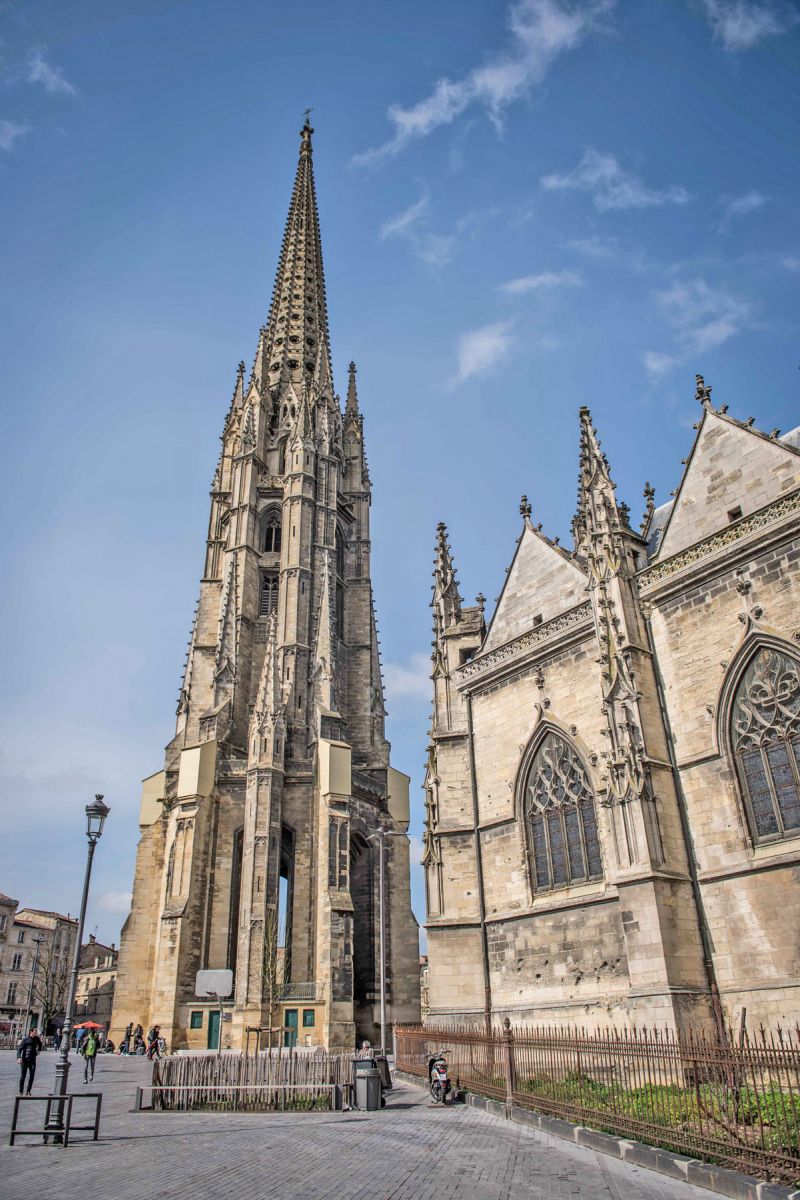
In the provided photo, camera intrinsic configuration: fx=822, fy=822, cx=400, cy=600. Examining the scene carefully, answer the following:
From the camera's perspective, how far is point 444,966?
63.3ft

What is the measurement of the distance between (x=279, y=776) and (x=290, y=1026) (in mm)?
8681

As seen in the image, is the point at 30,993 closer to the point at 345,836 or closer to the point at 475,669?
the point at 345,836

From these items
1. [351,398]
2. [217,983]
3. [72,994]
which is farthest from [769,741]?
[351,398]

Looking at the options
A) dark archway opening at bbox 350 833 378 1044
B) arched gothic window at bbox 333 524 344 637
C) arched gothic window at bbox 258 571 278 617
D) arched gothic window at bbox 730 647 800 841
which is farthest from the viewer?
arched gothic window at bbox 333 524 344 637

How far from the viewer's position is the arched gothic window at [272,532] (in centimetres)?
4336

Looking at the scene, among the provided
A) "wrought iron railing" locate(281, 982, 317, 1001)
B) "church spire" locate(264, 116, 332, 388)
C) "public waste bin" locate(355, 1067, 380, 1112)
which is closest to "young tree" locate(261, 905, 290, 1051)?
"wrought iron railing" locate(281, 982, 317, 1001)

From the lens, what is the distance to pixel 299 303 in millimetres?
53594

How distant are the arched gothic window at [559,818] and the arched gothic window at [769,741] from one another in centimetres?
359

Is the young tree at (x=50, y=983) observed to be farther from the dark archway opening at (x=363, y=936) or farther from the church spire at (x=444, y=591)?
the church spire at (x=444, y=591)

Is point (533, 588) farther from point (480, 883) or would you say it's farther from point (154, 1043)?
point (154, 1043)

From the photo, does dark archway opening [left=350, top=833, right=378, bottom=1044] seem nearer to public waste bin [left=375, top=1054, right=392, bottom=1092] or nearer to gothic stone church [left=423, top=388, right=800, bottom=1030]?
public waste bin [left=375, top=1054, right=392, bottom=1092]

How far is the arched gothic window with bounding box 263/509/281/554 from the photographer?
142 feet

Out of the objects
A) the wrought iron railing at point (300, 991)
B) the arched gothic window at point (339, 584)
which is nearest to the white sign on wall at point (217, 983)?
the wrought iron railing at point (300, 991)

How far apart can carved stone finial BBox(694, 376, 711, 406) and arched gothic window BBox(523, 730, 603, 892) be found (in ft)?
27.3
